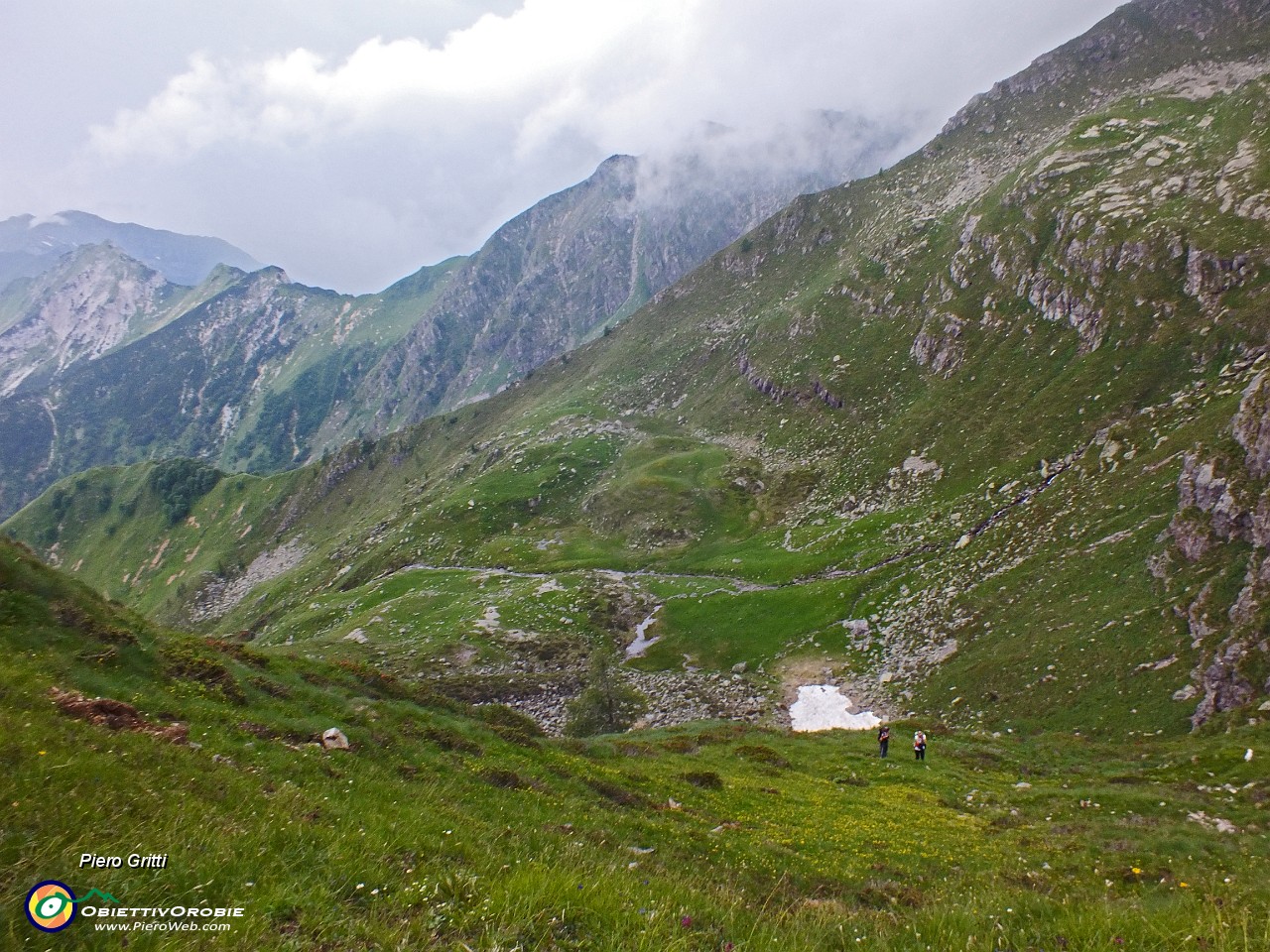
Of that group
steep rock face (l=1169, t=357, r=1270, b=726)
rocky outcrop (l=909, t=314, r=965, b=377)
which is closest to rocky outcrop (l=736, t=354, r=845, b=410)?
rocky outcrop (l=909, t=314, r=965, b=377)

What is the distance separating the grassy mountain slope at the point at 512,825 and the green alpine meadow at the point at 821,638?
0.32 ft

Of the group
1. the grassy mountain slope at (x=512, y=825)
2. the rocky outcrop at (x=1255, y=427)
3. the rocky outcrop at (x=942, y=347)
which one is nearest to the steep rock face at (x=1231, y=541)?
the rocky outcrop at (x=1255, y=427)

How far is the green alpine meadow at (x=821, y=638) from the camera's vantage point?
22.7ft

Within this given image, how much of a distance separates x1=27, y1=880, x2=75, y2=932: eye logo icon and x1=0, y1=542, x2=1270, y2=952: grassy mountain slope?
0.38 feet

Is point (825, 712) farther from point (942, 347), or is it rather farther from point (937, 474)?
point (942, 347)

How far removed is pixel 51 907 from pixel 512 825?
27.1 ft

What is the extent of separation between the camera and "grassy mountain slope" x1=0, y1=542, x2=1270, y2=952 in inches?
A: 232

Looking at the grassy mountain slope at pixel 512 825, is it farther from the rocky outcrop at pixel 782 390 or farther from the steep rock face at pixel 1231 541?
the rocky outcrop at pixel 782 390

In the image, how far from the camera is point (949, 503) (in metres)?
71.9

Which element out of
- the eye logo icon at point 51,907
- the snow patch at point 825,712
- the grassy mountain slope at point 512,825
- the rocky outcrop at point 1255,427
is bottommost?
the snow patch at point 825,712

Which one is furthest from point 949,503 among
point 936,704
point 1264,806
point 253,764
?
point 253,764

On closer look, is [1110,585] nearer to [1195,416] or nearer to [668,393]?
[1195,416]

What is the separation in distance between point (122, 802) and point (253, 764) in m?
5.10

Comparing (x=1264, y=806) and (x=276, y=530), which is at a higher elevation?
(x=276, y=530)
